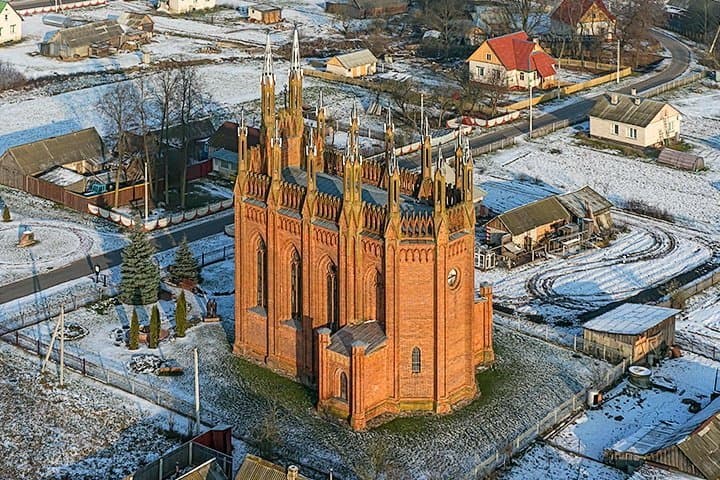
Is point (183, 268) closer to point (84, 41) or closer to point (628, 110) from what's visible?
point (628, 110)

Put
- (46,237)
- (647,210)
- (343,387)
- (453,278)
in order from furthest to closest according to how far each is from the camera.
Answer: (647,210)
(46,237)
(453,278)
(343,387)

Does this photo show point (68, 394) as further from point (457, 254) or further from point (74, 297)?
point (457, 254)

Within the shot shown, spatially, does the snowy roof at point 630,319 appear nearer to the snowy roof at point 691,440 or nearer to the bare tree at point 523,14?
the snowy roof at point 691,440

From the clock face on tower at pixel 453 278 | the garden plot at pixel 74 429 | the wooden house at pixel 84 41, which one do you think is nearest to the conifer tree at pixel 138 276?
the garden plot at pixel 74 429

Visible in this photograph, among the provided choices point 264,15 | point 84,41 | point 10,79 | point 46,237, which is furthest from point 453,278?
point 264,15

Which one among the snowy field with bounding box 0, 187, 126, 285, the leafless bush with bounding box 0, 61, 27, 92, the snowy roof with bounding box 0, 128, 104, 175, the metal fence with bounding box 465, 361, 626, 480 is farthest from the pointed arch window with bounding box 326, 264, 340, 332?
the leafless bush with bounding box 0, 61, 27, 92

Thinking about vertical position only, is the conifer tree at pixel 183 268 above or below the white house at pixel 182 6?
below
